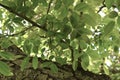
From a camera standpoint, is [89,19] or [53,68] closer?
[89,19]

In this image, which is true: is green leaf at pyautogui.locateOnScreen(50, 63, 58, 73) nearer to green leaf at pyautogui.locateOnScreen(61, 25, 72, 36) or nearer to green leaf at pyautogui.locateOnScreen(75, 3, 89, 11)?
green leaf at pyautogui.locateOnScreen(61, 25, 72, 36)

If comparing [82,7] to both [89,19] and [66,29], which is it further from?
[66,29]

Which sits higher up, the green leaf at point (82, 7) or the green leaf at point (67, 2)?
the green leaf at point (67, 2)

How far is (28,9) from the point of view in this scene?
222 cm

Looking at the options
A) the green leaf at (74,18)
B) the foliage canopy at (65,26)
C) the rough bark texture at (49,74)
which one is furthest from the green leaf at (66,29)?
the rough bark texture at (49,74)

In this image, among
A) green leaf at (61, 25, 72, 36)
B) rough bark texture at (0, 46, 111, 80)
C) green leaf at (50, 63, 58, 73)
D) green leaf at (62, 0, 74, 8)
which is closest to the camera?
green leaf at (62, 0, 74, 8)

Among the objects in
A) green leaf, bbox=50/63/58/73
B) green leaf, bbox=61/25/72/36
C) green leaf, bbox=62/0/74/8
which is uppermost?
green leaf, bbox=62/0/74/8

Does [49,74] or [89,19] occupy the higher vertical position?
[89,19]

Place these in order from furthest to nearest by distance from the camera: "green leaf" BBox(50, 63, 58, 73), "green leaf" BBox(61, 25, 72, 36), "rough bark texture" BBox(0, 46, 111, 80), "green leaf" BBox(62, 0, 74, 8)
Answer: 1. "rough bark texture" BBox(0, 46, 111, 80)
2. "green leaf" BBox(50, 63, 58, 73)
3. "green leaf" BBox(61, 25, 72, 36)
4. "green leaf" BBox(62, 0, 74, 8)

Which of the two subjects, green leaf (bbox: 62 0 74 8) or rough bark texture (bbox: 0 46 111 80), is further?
rough bark texture (bbox: 0 46 111 80)

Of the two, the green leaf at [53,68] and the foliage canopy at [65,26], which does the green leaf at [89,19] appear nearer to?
the foliage canopy at [65,26]

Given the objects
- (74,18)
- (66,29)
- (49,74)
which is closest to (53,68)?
(49,74)

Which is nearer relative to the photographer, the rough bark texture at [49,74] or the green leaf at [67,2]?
the green leaf at [67,2]

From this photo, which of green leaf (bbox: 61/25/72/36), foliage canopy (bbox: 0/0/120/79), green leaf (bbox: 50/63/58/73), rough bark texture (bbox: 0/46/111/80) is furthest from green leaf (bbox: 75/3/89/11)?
rough bark texture (bbox: 0/46/111/80)
